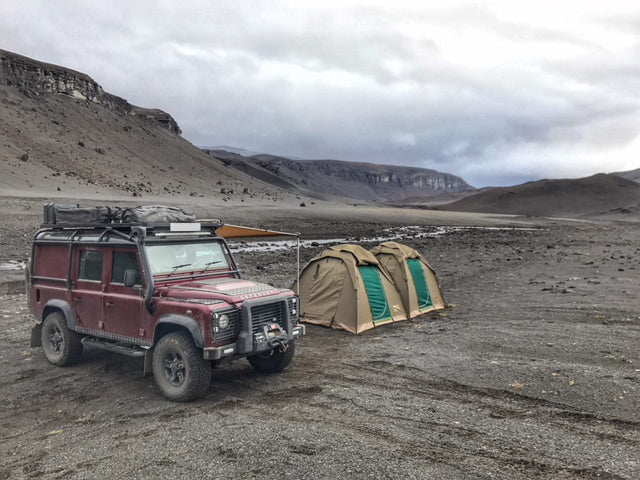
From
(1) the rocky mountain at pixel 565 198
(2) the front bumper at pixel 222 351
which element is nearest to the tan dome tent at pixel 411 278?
(2) the front bumper at pixel 222 351

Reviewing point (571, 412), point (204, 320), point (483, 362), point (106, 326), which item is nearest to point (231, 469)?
point (204, 320)

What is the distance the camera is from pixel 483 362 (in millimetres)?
9203

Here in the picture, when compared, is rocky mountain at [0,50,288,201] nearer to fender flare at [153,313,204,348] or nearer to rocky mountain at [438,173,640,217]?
fender flare at [153,313,204,348]

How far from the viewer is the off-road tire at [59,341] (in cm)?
904

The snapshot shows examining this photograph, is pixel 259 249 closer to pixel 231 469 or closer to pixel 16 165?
pixel 231 469

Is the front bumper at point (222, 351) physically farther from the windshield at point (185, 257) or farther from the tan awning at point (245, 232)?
the tan awning at point (245, 232)

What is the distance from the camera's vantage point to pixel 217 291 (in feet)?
24.9

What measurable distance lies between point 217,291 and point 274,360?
1.84 metres

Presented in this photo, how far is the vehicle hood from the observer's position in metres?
7.44

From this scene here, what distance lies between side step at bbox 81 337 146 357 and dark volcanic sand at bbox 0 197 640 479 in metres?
0.58

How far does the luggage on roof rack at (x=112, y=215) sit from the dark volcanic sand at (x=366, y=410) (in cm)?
265

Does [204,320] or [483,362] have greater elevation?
[204,320]

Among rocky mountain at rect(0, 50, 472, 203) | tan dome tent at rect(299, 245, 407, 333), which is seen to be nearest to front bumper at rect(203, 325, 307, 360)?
tan dome tent at rect(299, 245, 407, 333)

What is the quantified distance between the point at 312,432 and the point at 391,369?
294cm
